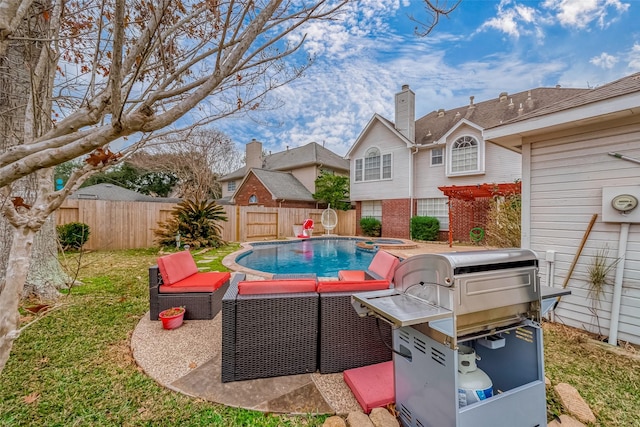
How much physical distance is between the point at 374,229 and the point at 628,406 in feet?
47.8

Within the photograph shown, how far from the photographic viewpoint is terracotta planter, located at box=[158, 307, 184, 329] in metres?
3.91

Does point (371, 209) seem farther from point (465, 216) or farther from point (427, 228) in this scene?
point (465, 216)

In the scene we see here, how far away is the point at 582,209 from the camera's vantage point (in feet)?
13.3


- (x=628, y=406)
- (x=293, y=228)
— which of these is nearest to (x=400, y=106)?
(x=293, y=228)

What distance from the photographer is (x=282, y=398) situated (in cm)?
253

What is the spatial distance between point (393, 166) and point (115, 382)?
51.4ft

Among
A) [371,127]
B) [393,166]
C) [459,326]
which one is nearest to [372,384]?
[459,326]

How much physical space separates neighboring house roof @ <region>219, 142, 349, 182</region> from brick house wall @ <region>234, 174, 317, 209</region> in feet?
10.3

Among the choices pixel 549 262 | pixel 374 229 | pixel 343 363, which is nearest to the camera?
pixel 343 363

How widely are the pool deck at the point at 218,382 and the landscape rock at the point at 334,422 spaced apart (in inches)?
5.3

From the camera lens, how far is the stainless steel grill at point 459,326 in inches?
67.1

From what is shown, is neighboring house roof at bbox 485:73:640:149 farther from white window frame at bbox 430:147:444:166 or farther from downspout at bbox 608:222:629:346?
white window frame at bbox 430:147:444:166

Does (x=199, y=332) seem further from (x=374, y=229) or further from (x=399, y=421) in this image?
(x=374, y=229)

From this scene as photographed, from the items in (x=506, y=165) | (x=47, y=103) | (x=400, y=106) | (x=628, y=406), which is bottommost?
(x=628, y=406)
